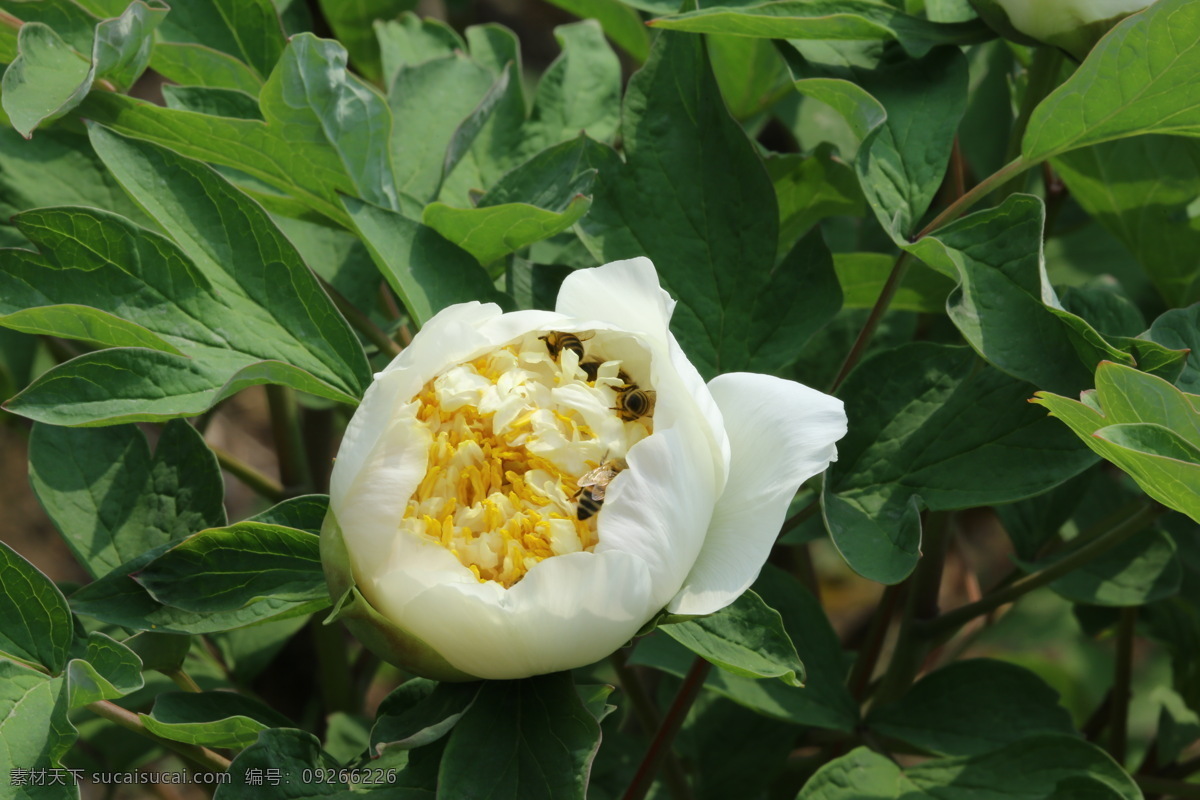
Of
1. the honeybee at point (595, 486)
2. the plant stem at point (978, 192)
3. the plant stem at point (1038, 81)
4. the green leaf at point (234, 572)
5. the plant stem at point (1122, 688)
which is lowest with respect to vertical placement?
the plant stem at point (1122, 688)

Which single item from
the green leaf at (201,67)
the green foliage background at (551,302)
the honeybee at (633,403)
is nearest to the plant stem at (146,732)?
the green foliage background at (551,302)

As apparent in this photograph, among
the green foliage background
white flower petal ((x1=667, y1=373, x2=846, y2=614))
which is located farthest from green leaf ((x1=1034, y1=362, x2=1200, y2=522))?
white flower petal ((x1=667, y1=373, x2=846, y2=614))

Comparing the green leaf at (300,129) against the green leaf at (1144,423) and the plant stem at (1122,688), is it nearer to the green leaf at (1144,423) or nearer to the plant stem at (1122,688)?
the green leaf at (1144,423)

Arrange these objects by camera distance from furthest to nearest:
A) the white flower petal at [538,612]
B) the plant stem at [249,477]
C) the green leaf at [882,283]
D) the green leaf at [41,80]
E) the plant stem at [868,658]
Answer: the plant stem at [249,477]
the plant stem at [868,658]
the green leaf at [882,283]
the green leaf at [41,80]
the white flower petal at [538,612]

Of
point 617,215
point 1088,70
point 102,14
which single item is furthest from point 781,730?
point 102,14

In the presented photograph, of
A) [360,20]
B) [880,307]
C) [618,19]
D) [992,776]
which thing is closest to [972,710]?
[992,776]

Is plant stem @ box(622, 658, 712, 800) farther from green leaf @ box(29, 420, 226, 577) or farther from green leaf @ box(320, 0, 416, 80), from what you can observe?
green leaf @ box(320, 0, 416, 80)

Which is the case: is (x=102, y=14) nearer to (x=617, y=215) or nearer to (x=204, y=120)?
(x=204, y=120)

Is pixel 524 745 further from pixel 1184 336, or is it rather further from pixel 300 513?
pixel 1184 336
